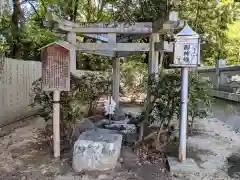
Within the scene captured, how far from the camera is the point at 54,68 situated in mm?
4164

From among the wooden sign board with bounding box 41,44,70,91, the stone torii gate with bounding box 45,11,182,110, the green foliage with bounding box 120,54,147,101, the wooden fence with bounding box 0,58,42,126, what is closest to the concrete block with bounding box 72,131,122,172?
the wooden sign board with bounding box 41,44,70,91

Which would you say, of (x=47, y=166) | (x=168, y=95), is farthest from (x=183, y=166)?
(x=47, y=166)

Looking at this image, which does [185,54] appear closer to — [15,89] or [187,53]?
[187,53]

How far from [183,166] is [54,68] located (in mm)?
2463

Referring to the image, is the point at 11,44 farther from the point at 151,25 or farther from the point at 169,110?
the point at 169,110

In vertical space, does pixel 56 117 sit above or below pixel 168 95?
below

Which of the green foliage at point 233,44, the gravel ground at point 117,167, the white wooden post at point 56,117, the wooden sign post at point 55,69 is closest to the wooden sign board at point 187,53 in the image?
the gravel ground at point 117,167

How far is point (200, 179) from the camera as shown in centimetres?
358

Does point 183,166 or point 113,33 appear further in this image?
point 113,33

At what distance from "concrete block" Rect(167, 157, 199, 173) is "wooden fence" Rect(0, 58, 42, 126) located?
4293 millimetres

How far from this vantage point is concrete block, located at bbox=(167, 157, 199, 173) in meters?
3.81

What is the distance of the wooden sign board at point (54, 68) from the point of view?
4156 mm

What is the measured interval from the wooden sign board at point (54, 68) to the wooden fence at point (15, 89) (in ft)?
8.82

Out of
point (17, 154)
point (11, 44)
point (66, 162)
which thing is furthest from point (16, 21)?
point (66, 162)
